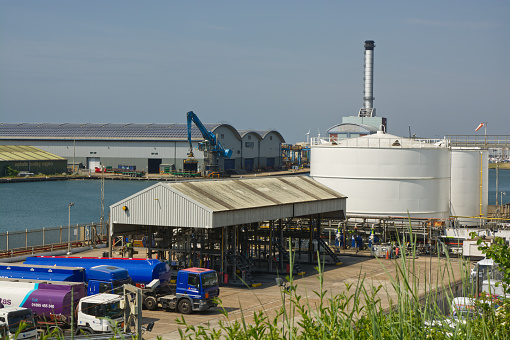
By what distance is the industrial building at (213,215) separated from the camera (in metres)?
29.3

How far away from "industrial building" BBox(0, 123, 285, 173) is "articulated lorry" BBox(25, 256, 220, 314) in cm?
10226

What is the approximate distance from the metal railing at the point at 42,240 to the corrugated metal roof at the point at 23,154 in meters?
→ 85.6

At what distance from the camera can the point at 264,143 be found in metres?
153

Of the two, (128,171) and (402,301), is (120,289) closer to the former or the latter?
(402,301)

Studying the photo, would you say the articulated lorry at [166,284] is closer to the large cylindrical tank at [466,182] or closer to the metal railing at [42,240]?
the metal railing at [42,240]

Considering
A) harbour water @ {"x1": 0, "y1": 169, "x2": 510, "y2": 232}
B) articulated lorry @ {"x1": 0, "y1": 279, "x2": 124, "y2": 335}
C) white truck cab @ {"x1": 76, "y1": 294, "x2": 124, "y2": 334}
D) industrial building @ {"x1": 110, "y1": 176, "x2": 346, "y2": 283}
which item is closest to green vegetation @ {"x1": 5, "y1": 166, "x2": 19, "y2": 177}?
harbour water @ {"x1": 0, "y1": 169, "x2": 510, "y2": 232}

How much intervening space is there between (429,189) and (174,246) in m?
23.1

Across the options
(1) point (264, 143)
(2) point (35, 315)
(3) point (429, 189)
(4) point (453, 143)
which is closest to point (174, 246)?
(2) point (35, 315)

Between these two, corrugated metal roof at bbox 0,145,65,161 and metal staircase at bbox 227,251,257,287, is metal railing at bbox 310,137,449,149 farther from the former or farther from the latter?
corrugated metal roof at bbox 0,145,65,161

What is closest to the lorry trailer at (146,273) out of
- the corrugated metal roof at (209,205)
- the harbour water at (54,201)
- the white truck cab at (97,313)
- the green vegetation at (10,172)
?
the corrugated metal roof at (209,205)

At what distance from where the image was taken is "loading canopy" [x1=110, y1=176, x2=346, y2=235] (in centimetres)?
2902

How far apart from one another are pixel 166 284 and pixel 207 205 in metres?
4.42

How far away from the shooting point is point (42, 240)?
40.3 m

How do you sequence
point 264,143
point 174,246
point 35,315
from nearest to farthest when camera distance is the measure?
point 35,315
point 174,246
point 264,143
